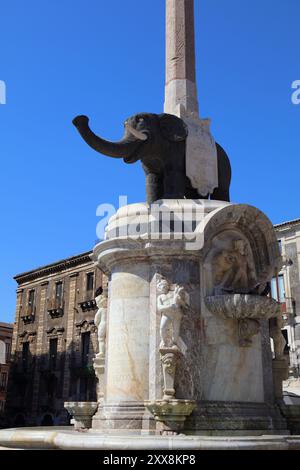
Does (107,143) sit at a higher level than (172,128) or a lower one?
lower

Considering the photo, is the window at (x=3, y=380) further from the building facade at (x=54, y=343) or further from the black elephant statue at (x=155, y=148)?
the black elephant statue at (x=155, y=148)

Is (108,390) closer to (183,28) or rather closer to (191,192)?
(191,192)

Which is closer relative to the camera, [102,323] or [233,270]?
[233,270]

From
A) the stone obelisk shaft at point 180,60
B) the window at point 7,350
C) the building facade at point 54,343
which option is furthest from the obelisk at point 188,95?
the window at point 7,350

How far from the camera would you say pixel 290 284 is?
2762cm

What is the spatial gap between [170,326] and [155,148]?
3372 millimetres

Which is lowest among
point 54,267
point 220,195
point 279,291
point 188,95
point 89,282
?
point 220,195

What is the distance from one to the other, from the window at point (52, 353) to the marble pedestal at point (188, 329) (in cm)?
2990

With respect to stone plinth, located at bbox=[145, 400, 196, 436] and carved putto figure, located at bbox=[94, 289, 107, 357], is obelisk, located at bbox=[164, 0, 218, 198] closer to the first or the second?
carved putto figure, located at bbox=[94, 289, 107, 357]

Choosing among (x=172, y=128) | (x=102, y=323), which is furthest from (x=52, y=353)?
(x=172, y=128)

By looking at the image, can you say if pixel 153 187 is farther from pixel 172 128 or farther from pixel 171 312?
pixel 171 312

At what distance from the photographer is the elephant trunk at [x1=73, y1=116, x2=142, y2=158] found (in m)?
9.18
